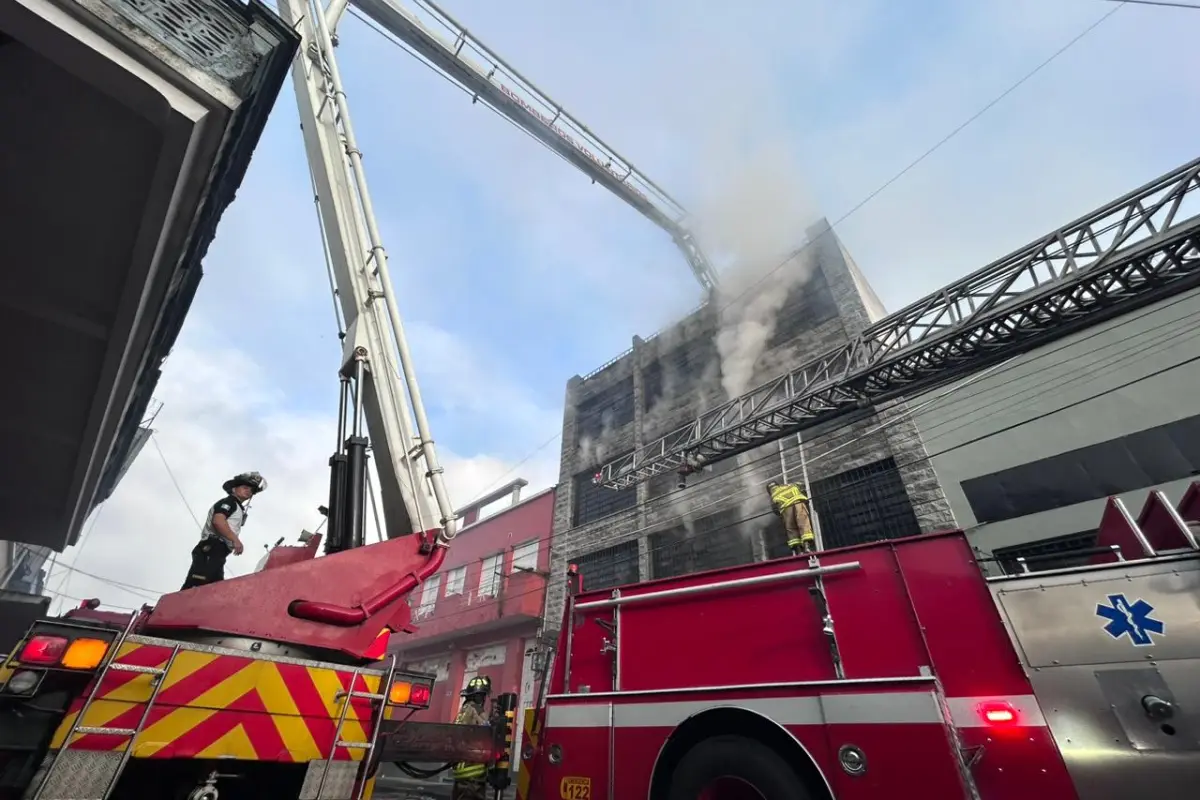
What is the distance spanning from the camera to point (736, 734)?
3.66 m

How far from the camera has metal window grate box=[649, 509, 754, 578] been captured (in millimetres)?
12914

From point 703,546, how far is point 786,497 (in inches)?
243

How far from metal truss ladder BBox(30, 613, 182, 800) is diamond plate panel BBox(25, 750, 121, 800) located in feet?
0.03

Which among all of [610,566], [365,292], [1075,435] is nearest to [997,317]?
[1075,435]

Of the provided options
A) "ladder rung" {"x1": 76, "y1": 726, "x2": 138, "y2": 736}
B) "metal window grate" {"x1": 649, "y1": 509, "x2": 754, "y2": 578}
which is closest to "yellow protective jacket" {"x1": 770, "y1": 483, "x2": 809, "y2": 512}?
"metal window grate" {"x1": 649, "y1": 509, "x2": 754, "y2": 578}

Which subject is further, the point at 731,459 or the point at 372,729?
the point at 731,459

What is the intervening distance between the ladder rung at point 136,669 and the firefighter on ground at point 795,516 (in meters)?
7.15

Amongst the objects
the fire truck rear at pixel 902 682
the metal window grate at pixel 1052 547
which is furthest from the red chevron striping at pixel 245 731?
the metal window grate at pixel 1052 547

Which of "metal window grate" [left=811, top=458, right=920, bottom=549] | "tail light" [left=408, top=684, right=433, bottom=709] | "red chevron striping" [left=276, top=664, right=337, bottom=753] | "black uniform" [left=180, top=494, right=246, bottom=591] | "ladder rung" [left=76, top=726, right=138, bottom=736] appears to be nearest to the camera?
"ladder rung" [left=76, top=726, right=138, bottom=736]

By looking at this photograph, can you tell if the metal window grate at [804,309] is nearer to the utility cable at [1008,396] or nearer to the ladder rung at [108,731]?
the utility cable at [1008,396]

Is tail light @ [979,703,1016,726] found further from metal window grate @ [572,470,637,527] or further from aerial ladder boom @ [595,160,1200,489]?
metal window grate @ [572,470,637,527]

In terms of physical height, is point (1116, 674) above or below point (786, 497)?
below

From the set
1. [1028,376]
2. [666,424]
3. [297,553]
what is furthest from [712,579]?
[666,424]

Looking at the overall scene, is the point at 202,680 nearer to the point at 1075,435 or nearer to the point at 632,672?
the point at 632,672
